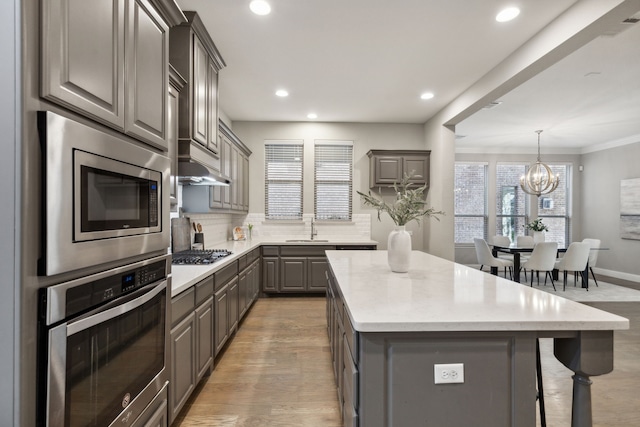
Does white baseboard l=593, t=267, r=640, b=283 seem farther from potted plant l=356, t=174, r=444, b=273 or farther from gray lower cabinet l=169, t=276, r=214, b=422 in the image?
gray lower cabinet l=169, t=276, r=214, b=422

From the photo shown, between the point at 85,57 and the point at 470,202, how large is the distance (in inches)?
321

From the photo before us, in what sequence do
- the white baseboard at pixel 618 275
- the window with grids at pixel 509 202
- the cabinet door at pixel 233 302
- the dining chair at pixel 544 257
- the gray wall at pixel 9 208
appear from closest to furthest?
1. the gray wall at pixel 9 208
2. the cabinet door at pixel 233 302
3. the dining chair at pixel 544 257
4. the white baseboard at pixel 618 275
5. the window with grids at pixel 509 202

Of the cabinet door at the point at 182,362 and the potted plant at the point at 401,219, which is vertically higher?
the potted plant at the point at 401,219

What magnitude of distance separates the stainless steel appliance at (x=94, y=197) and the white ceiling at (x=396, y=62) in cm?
189

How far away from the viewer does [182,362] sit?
195 cm

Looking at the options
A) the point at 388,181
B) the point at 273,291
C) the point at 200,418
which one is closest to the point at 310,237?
the point at 273,291

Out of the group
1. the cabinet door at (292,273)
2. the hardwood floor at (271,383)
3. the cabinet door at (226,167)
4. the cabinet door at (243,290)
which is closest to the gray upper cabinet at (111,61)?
the hardwood floor at (271,383)

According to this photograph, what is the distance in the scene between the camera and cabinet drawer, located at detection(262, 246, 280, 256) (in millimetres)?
4934

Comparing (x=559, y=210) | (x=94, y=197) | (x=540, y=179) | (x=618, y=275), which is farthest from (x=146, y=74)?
(x=559, y=210)

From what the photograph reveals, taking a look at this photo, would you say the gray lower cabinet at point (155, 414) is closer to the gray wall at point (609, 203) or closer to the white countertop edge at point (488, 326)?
the white countertop edge at point (488, 326)

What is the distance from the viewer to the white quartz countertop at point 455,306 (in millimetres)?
1229

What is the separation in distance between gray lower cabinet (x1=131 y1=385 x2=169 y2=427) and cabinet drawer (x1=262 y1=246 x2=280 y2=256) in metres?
3.33

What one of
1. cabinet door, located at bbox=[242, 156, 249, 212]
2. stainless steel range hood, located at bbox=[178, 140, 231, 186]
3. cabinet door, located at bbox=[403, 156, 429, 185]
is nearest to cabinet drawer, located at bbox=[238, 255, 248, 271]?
stainless steel range hood, located at bbox=[178, 140, 231, 186]

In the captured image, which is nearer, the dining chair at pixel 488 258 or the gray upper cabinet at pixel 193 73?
the gray upper cabinet at pixel 193 73
